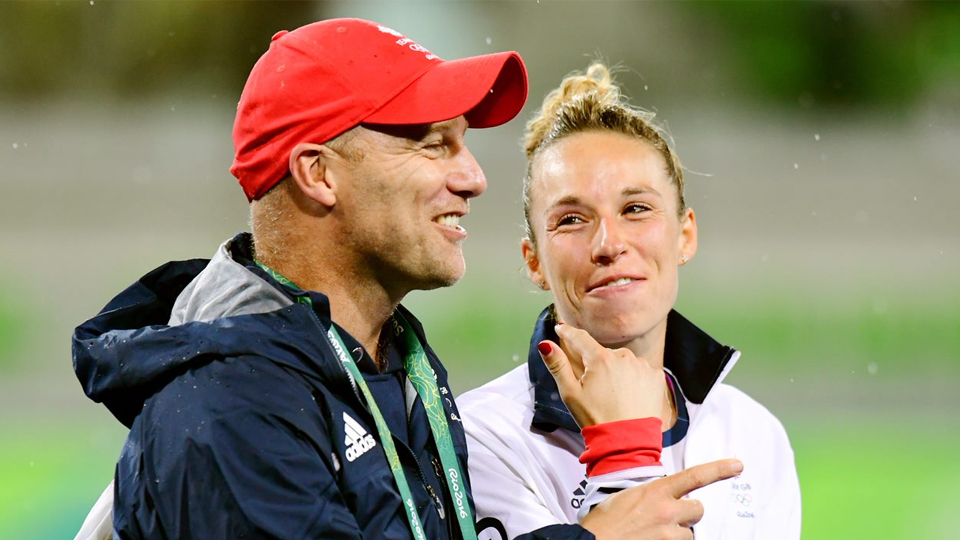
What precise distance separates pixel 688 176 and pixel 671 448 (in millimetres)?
8398

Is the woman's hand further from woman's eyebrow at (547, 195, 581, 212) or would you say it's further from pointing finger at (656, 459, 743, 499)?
woman's eyebrow at (547, 195, 581, 212)

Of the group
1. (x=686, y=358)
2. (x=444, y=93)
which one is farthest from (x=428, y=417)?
(x=686, y=358)

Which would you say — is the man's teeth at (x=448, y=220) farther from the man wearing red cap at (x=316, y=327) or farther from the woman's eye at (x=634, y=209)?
the woman's eye at (x=634, y=209)

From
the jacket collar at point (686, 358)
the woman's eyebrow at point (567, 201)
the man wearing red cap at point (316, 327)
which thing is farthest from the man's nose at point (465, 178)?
the jacket collar at point (686, 358)

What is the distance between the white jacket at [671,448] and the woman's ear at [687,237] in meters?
0.14

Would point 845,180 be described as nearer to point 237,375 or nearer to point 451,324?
point 451,324

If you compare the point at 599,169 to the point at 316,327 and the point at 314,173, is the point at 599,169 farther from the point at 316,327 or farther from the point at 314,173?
the point at 316,327

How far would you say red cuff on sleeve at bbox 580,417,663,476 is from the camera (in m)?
1.88

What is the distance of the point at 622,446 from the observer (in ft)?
6.20

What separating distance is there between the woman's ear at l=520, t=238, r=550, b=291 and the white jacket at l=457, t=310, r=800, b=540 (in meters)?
0.08

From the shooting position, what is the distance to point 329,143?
186 cm

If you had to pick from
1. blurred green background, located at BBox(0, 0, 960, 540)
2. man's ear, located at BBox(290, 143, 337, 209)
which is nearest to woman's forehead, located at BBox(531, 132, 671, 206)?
man's ear, located at BBox(290, 143, 337, 209)

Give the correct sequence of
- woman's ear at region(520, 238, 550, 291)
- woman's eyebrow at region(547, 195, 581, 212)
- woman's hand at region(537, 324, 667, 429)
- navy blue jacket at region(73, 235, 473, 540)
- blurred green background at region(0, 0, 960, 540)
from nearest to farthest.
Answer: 1. navy blue jacket at region(73, 235, 473, 540)
2. woman's hand at region(537, 324, 667, 429)
3. woman's eyebrow at region(547, 195, 581, 212)
4. woman's ear at region(520, 238, 550, 291)
5. blurred green background at region(0, 0, 960, 540)

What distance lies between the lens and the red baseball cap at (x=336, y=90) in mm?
1828
